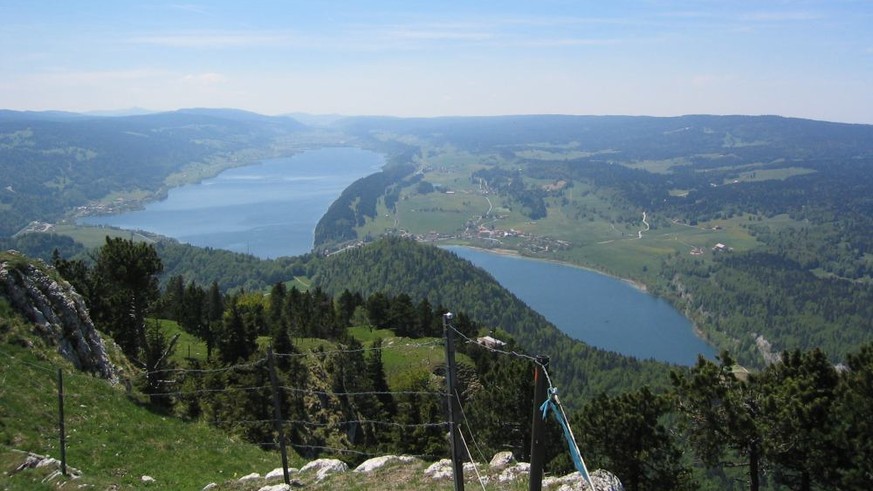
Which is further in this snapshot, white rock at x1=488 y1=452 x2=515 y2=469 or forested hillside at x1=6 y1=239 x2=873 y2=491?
white rock at x1=488 y1=452 x2=515 y2=469

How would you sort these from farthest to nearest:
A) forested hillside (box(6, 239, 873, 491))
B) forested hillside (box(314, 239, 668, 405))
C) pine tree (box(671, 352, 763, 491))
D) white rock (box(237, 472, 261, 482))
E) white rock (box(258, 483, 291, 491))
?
forested hillside (box(314, 239, 668, 405)) < pine tree (box(671, 352, 763, 491)) < white rock (box(237, 472, 261, 482)) < forested hillside (box(6, 239, 873, 491)) < white rock (box(258, 483, 291, 491))

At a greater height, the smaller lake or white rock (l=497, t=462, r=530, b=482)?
white rock (l=497, t=462, r=530, b=482)

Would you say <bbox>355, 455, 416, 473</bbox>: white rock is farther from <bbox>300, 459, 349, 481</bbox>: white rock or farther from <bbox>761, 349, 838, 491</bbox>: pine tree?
<bbox>761, 349, 838, 491</bbox>: pine tree

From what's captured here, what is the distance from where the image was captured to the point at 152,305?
33344mm

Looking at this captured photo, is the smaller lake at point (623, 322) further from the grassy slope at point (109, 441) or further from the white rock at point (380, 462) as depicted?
the grassy slope at point (109, 441)

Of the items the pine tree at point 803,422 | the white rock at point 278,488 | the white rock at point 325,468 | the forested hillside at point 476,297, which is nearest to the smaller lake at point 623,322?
the forested hillside at point 476,297

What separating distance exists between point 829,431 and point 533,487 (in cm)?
1485

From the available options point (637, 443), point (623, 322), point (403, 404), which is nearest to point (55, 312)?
point (403, 404)

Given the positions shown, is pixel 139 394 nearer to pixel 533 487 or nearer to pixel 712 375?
pixel 533 487

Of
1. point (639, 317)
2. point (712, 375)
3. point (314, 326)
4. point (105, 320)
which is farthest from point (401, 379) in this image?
point (639, 317)

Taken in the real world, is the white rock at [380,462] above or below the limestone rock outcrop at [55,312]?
below

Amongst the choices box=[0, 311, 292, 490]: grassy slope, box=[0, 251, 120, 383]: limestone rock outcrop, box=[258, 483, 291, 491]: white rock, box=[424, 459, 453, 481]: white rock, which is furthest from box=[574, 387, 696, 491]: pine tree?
box=[0, 251, 120, 383]: limestone rock outcrop

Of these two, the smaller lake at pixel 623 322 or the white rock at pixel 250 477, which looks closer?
the white rock at pixel 250 477

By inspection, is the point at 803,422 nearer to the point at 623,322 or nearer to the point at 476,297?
the point at 476,297
